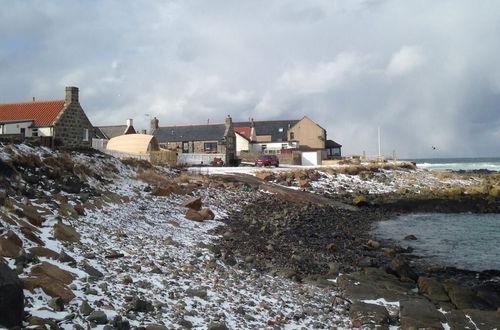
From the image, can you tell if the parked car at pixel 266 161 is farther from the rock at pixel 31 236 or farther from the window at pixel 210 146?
the rock at pixel 31 236

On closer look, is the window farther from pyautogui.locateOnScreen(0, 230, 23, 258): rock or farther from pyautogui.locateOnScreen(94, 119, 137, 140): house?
pyautogui.locateOnScreen(0, 230, 23, 258): rock

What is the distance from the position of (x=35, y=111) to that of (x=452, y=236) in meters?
33.6

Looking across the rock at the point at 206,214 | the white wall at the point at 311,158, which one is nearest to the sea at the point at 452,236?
the rock at the point at 206,214

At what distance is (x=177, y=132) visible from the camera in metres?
76.6

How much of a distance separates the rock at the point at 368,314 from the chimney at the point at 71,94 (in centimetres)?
3257

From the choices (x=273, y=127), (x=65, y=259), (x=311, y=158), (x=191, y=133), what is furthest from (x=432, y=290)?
(x=273, y=127)

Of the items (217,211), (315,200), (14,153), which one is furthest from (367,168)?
(14,153)

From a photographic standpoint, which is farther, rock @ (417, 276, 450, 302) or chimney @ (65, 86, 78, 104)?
chimney @ (65, 86, 78, 104)

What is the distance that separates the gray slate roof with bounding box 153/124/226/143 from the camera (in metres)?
72.1

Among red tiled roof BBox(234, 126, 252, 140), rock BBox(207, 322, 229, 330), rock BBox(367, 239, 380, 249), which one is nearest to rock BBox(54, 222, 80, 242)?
rock BBox(207, 322, 229, 330)

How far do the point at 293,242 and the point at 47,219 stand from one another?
29.9 feet

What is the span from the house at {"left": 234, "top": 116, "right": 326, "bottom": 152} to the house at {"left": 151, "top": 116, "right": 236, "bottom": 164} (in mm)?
8463

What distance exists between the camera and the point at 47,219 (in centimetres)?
1095

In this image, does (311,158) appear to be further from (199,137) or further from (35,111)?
(35,111)
